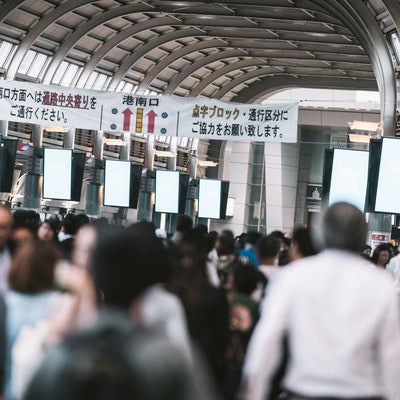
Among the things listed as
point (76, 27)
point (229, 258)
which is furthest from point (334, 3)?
point (229, 258)

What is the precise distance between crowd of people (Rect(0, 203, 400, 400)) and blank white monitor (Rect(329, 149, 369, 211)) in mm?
11677

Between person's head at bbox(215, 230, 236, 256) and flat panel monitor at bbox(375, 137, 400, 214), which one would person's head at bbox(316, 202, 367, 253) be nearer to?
person's head at bbox(215, 230, 236, 256)

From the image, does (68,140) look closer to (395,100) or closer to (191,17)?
(191,17)

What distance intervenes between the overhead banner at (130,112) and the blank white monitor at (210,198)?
11286mm

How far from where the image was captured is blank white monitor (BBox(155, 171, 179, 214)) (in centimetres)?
3266

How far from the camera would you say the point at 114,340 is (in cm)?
238

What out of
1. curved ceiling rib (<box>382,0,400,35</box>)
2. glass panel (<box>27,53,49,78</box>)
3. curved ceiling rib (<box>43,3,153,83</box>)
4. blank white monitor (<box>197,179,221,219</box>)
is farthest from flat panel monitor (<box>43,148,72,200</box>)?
glass panel (<box>27,53,49,78</box>)

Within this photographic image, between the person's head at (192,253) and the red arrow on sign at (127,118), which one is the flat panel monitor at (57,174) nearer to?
Answer: the red arrow on sign at (127,118)

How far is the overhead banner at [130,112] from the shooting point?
26.5 metres

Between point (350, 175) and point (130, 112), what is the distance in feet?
31.2

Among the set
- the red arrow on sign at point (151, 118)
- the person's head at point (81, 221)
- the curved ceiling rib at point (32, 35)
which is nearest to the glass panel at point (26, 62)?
the curved ceiling rib at point (32, 35)

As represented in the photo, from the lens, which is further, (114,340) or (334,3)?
(334,3)

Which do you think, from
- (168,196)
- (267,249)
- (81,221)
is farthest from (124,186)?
(267,249)

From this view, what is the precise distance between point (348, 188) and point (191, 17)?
29425 mm
